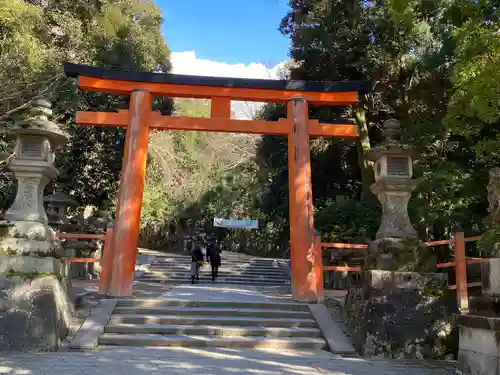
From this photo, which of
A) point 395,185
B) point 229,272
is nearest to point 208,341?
point 395,185

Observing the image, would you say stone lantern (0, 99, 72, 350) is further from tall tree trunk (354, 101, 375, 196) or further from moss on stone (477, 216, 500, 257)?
tall tree trunk (354, 101, 375, 196)

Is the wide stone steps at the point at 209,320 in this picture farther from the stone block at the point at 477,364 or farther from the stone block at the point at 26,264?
the stone block at the point at 477,364

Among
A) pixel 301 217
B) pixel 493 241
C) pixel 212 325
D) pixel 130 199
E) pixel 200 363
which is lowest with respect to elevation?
pixel 200 363

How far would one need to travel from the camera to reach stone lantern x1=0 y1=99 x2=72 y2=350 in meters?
5.38

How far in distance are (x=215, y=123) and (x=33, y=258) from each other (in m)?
4.49

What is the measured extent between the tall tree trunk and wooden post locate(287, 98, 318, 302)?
17.2 ft

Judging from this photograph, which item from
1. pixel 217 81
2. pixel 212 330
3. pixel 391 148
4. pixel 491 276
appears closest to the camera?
pixel 491 276

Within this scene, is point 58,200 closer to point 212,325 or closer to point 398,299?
point 212,325

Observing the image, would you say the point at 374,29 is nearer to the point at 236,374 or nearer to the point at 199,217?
the point at 236,374

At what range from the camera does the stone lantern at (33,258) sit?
5.38m

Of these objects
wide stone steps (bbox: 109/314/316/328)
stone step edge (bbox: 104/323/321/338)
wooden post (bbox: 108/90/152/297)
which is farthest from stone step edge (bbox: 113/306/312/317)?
wooden post (bbox: 108/90/152/297)

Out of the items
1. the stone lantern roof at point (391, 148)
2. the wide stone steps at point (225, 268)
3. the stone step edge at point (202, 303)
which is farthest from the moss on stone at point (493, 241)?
the wide stone steps at point (225, 268)

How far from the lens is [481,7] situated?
5.23m

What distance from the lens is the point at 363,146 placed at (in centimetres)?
1382
